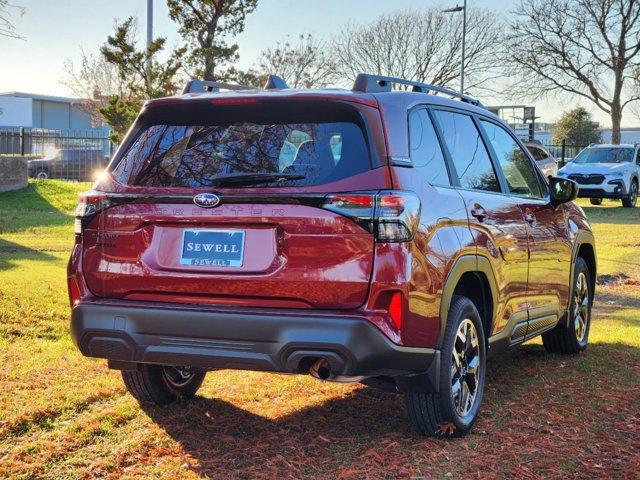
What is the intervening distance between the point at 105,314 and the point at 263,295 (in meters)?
0.81

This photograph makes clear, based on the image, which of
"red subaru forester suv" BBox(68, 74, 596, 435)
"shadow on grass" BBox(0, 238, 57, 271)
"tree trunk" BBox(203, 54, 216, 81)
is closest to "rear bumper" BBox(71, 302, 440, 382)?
"red subaru forester suv" BBox(68, 74, 596, 435)

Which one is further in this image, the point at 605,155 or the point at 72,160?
the point at 72,160

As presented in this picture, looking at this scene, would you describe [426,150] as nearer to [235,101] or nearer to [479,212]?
[479,212]

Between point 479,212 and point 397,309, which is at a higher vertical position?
point 479,212

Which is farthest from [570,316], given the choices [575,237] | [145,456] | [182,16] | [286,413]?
[182,16]

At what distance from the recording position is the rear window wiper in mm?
4270

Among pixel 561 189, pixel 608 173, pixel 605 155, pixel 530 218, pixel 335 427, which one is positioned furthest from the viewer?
pixel 605 155

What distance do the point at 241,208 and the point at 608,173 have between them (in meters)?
25.1

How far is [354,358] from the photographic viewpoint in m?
4.07

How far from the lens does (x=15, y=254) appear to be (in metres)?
12.4

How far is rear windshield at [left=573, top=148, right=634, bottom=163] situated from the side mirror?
23.5m

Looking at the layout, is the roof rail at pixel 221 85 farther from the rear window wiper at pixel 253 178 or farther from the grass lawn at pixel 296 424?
the grass lawn at pixel 296 424

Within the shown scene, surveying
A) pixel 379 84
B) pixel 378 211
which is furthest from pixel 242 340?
pixel 379 84

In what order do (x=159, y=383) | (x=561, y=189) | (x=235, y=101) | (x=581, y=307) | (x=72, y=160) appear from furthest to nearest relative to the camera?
(x=72, y=160) → (x=581, y=307) → (x=561, y=189) → (x=159, y=383) → (x=235, y=101)
